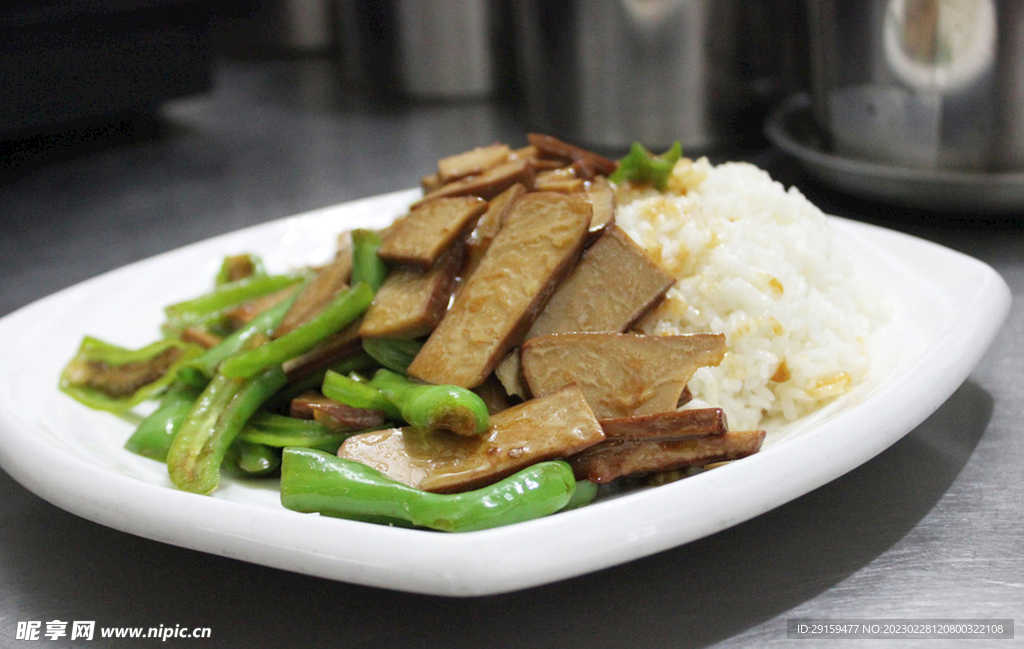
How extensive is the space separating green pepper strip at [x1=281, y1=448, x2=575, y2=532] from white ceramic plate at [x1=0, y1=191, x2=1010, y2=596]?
0.06 meters

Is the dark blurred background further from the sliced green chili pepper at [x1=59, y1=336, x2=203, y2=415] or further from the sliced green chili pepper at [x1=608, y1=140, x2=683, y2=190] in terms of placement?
the sliced green chili pepper at [x1=59, y1=336, x2=203, y2=415]

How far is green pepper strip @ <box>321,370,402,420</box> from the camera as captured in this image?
1.77 metres

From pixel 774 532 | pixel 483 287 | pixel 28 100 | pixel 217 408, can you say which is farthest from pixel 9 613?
pixel 28 100

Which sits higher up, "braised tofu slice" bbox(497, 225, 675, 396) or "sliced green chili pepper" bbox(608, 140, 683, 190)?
"sliced green chili pepper" bbox(608, 140, 683, 190)

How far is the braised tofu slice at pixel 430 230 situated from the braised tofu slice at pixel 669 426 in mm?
533

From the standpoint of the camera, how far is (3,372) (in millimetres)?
1997

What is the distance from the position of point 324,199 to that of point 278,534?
3076 mm

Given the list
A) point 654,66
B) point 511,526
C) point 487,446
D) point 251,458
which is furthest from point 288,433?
point 654,66

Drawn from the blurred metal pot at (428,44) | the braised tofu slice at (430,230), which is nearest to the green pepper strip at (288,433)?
the braised tofu slice at (430,230)

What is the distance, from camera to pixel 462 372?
171 cm

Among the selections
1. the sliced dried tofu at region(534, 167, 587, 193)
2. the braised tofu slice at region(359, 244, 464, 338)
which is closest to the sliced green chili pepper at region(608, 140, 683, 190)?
the sliced dried tofu at region(534, 167, 587, 193)

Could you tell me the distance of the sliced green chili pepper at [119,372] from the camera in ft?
6.68

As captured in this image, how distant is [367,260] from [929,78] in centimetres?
183

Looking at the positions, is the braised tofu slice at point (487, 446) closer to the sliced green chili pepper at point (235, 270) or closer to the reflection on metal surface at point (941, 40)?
the sliced green chili pepper at point (235, 270)
